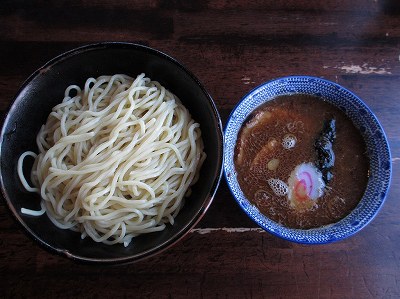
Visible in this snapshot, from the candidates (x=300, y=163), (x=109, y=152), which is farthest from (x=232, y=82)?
(x=109, y=152)

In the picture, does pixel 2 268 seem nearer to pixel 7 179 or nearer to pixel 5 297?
pixel 5 297

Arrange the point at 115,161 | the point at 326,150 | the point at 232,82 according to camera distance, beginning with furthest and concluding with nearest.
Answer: the point at 232,82
the point at 326,150
the point at 115,161

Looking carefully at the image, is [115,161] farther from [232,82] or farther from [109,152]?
[232,82]

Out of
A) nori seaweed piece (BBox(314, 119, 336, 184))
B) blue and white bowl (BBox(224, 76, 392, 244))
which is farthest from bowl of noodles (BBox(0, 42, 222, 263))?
nori seaweed piece (BBox(314, 119, 336, 184))

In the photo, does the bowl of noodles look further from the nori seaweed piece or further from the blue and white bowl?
the nori seaweed piece

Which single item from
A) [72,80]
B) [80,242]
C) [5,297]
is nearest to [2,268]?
[5,297]

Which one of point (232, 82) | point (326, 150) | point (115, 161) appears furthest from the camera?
point (232, 82)
